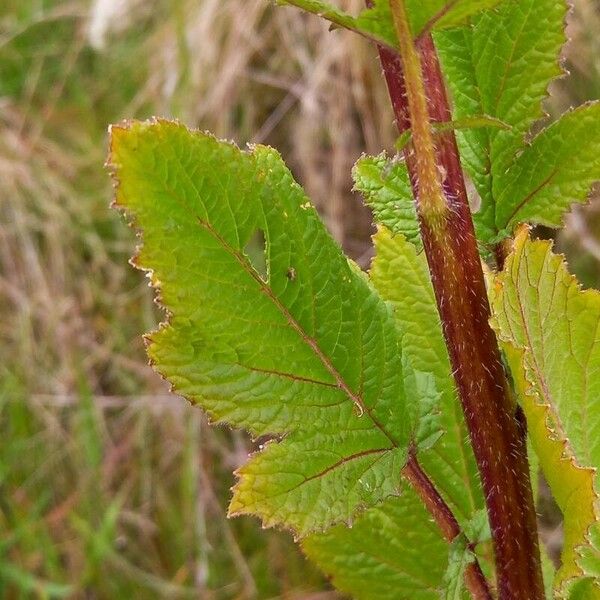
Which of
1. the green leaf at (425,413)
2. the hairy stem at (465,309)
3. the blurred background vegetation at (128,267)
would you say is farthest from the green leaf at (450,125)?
the blurred background vegetation at (128,267)

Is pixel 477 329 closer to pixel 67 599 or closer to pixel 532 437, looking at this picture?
pixel 532 437

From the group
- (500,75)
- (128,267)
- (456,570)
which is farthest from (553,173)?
(128,267)

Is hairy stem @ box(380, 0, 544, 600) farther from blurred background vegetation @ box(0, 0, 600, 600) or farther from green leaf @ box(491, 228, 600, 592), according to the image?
blurred background vegetation @ box(0, 0, 600, 600)

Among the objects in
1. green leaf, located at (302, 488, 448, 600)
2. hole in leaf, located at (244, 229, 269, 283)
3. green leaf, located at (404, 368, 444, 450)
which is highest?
hole in leaf, located at (244, 229, 269, 283)

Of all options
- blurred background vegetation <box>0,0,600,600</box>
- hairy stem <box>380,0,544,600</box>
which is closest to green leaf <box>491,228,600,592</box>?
hairy stem <box>380,0,544,600</box>

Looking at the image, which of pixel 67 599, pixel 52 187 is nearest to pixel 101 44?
pixel 52 187
